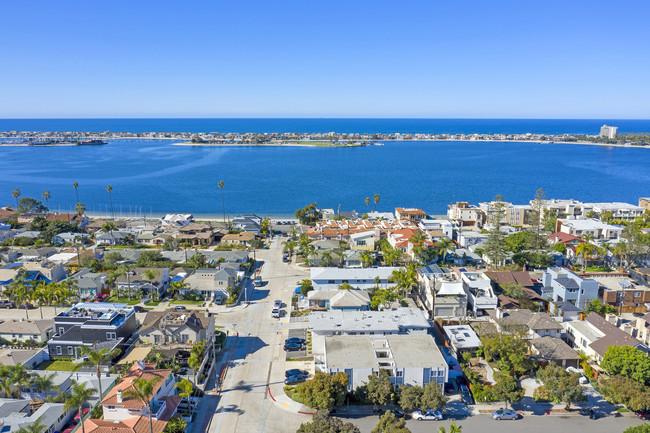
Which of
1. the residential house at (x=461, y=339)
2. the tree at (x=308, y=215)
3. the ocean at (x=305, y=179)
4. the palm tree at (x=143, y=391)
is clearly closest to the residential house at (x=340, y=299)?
the residential house at (x=461, y=339)

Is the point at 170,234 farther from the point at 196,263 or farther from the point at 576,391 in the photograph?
the point at 576,391

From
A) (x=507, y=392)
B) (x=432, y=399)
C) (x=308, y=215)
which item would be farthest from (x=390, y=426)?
(x=308, y=215)

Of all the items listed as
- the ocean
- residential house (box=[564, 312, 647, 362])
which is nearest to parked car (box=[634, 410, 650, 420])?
residential house (box=[564, 312, 647, 362])

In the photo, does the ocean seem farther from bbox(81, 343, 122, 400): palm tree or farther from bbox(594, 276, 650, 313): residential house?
bbox(81, 343, 122, 400): palm tree

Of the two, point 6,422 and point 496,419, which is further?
point 496,419

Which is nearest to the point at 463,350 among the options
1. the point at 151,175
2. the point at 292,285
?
the point at 292,285

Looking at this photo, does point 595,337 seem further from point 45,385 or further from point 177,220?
point 177,220

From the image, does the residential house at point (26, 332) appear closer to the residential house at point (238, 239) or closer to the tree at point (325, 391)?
the tree at point (325, 391)
